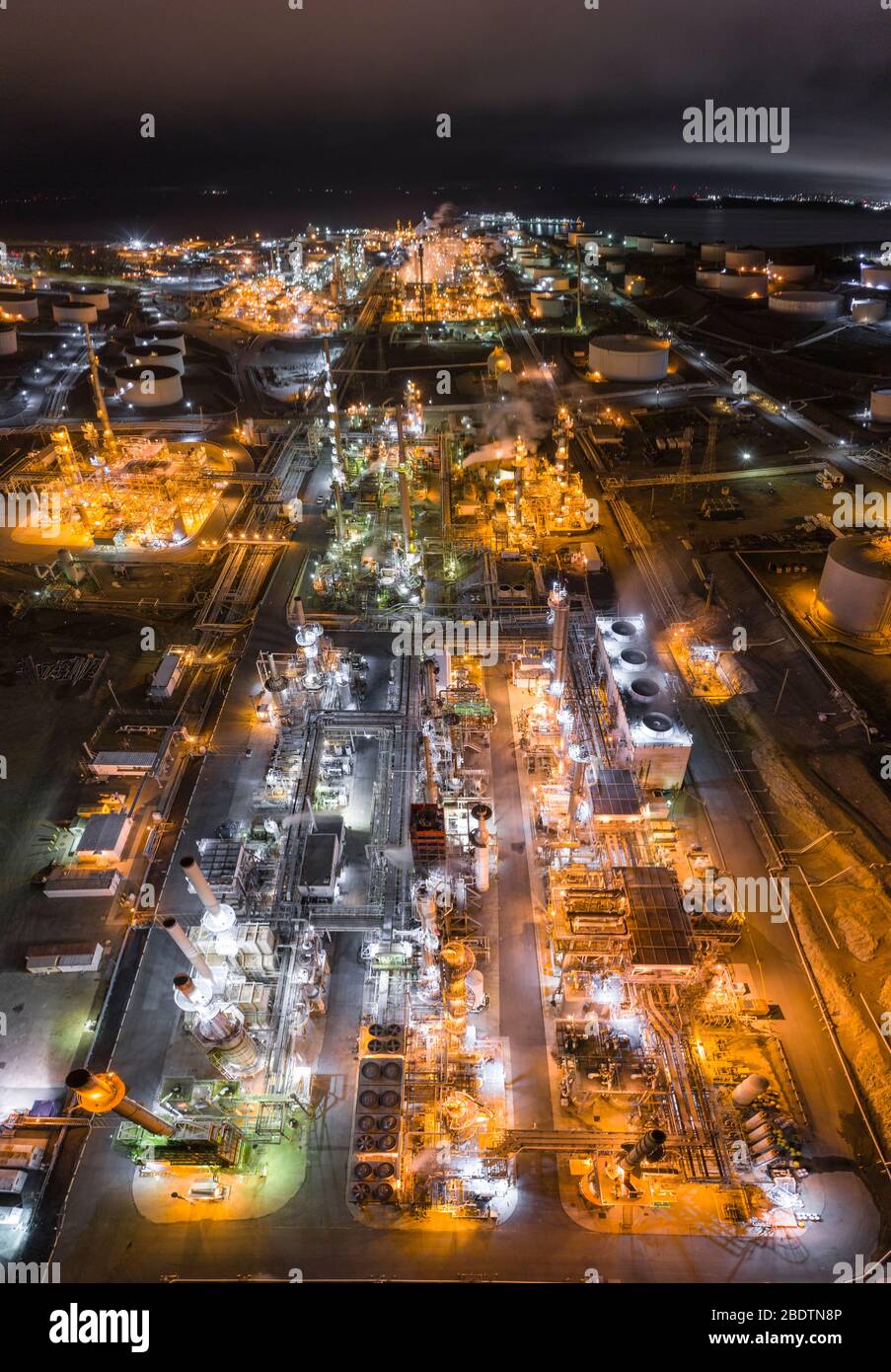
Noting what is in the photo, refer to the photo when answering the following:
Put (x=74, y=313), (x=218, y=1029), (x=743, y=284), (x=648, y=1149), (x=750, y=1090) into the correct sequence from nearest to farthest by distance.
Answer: (x=648, y=1149) < (x=750, y=1090) < (x=218, y=1029) < (x=74, y=313) < (x=743, y=284)

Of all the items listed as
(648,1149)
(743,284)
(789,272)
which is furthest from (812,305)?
(648,1149)

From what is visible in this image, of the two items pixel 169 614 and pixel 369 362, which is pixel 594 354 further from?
pixel 169 614

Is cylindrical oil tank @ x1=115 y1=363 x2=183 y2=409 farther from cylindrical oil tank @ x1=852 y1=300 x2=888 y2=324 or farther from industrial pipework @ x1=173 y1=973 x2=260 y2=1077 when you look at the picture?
cylindrical oil tank @ x1=852 y1=300 x2=888 y2=324

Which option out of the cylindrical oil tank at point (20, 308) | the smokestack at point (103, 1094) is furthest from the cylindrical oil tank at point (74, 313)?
the smokestack at point (103, 1094)

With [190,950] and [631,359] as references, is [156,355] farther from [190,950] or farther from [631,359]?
[190,950]

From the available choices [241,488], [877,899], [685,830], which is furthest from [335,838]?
[241,488]

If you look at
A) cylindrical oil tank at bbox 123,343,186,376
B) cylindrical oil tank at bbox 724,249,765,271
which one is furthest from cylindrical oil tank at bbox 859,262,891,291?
cylindrical oil tank at bbox 123,343,186,376
